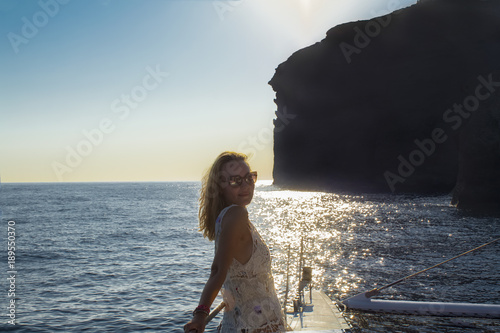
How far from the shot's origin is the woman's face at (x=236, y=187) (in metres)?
2.91

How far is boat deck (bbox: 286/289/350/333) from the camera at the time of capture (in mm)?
10383

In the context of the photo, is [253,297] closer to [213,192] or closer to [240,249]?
[240,249]

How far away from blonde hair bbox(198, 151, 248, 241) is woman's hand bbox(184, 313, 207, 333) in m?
0.69

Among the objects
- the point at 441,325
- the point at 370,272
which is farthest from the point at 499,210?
the point at 441,325

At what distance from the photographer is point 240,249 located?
2707 millimetres

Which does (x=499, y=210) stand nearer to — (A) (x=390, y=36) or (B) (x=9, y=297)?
(B) (x=9, y=297)

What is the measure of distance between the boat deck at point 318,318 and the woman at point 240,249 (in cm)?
736

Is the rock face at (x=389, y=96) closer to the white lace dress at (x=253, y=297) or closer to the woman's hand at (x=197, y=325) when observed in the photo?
the white lace dress at (x=253, y=297)

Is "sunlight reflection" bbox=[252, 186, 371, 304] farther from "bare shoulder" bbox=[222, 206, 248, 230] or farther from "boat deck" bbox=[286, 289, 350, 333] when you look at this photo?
"bare shoulder" bbox=[222, 206, 248, 230]

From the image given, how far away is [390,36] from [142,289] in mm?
107268

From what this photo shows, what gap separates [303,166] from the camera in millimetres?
124062

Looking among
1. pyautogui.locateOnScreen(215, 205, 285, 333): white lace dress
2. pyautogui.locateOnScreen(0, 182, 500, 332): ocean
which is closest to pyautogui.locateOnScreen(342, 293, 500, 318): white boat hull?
pyautogui.locateOnScreen(0, 182, 500, 332): ocean

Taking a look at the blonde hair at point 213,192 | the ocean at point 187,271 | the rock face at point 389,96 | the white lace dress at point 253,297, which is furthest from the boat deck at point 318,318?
the rock face at point 389,96

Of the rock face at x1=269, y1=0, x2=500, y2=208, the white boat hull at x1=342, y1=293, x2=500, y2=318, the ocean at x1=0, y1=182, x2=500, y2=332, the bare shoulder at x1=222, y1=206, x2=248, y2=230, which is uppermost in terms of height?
the rock face at x1=269, y1=0, x2=500, y2=208
